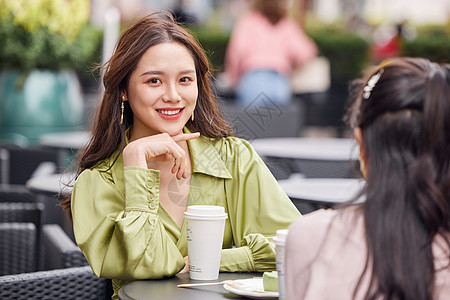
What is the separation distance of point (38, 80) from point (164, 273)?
335 centimetres

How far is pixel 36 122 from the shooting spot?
16.1 ft

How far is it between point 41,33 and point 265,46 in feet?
8.81

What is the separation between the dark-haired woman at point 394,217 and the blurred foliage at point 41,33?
3627mm

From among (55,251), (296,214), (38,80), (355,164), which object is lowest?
(55,251)

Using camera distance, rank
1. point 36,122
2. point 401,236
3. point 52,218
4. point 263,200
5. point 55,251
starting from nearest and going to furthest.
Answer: point 401,236 → point 263,200 → point 55,251 → point 52,218 → point 36,122

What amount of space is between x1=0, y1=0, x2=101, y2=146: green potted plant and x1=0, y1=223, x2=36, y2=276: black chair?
196 cm

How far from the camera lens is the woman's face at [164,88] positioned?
6.43ft

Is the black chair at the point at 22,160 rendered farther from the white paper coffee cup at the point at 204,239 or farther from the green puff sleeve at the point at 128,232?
the white paper coffee cup at the point at 204,239

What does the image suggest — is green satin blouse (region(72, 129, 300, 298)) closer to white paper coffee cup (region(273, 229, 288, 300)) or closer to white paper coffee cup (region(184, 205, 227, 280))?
white paper coffee cup (region(184, 205, 227, 280))

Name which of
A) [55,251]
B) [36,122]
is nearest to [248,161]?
[55,251]

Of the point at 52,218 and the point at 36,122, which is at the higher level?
the point at 36,122

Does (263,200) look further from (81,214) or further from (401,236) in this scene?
(401,236)

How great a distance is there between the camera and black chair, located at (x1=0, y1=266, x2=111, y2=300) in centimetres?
212

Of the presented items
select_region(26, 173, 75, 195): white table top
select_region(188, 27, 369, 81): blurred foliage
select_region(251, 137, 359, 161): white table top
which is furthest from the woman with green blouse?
select_region(188, 27, 369, 81): blurred foliage
